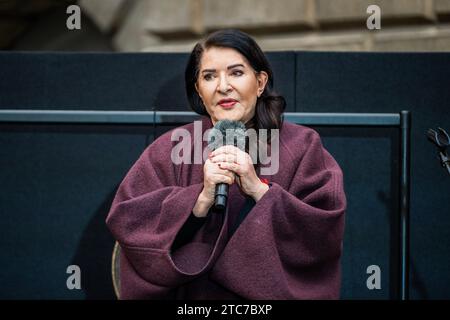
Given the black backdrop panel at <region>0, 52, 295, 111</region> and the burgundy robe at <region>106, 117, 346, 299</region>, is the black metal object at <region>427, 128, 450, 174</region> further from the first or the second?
the black backdrop panel at <region>0, 52, 295, 111</region>

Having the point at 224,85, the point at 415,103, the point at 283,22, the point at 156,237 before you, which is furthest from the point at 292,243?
the point at 283,22

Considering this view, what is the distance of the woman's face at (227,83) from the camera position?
2.67 meters

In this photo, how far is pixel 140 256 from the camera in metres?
2.61

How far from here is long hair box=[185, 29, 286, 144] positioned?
2.68 m

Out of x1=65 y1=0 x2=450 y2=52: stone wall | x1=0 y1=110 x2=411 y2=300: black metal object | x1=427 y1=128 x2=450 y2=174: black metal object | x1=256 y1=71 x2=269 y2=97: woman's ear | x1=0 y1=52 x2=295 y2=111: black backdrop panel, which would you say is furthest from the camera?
x1=65 y1=0 x2=450 y2=52: stone wall

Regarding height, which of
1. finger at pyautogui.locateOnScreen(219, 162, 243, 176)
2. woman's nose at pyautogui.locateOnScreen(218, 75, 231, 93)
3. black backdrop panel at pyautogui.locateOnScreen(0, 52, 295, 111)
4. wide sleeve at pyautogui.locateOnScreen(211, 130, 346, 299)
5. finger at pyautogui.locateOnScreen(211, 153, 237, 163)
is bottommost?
wide sleeve at pyautogui.locateOnScreen(211, 130, 346, 299)

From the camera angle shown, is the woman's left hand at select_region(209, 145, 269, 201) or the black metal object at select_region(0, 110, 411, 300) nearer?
the woman's left hand at select_region(209, 145, 269, 201)

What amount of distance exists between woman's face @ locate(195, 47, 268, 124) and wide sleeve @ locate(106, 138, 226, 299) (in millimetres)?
269

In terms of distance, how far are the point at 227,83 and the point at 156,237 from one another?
0.55 m

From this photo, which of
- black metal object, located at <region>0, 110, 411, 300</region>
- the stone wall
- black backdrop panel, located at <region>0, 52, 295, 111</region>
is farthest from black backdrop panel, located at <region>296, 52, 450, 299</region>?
the stone wall

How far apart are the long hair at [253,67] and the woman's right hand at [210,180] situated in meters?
0.35

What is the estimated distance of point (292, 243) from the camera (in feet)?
8.48

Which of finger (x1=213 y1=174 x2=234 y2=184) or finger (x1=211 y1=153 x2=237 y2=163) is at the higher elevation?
finger (x1=211 y1=153 x2=237 y2=163)
